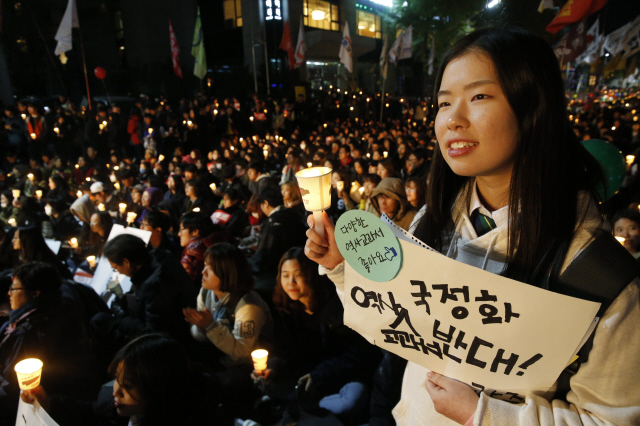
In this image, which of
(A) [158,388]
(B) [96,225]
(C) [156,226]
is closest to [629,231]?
(A) [158,388]

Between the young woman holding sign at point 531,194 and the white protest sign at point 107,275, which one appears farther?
the white protest sign at point 107,275

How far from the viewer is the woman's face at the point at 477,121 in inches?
42.1

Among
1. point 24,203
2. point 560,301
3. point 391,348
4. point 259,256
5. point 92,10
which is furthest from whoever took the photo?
point 92,10

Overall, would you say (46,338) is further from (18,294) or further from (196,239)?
(196,239)

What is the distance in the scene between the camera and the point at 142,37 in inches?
979

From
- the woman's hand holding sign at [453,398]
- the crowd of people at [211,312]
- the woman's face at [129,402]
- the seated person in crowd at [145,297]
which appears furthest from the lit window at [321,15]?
the woman's hand holding sign at [453,398]

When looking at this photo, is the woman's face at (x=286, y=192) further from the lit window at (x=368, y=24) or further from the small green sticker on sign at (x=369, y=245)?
the lit window at (x=368, y=24)

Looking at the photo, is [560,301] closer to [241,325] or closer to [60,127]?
[241,325]

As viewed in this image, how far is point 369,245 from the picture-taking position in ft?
3.86

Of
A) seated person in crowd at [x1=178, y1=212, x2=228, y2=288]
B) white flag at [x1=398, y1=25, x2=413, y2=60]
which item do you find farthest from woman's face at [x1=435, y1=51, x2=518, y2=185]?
white flag at [x1=398, y1=25, x2=413, y2=60]

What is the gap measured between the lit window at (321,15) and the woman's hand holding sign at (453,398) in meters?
30.4

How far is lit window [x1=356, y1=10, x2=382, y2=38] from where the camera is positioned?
3334cm

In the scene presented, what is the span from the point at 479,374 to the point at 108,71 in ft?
102

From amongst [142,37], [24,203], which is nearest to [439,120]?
[24,203]
